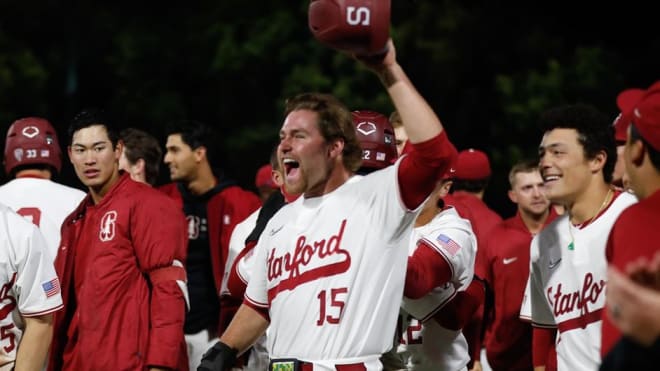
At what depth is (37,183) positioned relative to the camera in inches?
290

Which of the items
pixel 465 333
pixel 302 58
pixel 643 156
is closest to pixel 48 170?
pixel 465 333

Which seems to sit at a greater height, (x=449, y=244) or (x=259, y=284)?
(x=449, y=244)

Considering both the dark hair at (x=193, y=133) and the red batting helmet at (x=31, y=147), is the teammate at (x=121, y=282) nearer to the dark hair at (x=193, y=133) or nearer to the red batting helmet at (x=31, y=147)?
the red batting helmet at (x=31, y=147)

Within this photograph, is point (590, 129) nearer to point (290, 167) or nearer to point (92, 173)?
point (290, 167)

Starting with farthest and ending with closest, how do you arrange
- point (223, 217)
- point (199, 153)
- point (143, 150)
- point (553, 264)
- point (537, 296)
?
point (199, 153), point (223, 217), point (143, 150), point (537, 296), point (553, 264)

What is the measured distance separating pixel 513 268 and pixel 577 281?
3.04 meters

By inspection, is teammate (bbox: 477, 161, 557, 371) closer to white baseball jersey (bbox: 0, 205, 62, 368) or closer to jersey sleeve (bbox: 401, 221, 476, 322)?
jersey sleeve (bbox: 401, 221, 476, 322)

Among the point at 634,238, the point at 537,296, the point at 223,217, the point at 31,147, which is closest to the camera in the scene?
the point at 634,238

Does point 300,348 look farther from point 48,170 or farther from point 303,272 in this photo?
point 48,170

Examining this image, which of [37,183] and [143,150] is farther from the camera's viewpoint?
[143,150]

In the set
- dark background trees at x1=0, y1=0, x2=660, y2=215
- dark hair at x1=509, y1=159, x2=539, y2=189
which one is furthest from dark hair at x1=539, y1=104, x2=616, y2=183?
dark background trees at x1=0, y1=0, x2=660, y2=215

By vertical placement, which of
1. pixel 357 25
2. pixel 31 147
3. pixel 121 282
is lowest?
pixel 121 282

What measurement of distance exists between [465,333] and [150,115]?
21.9 meters

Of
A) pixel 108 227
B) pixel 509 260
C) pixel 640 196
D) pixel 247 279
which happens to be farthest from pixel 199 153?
pixel 640 196
